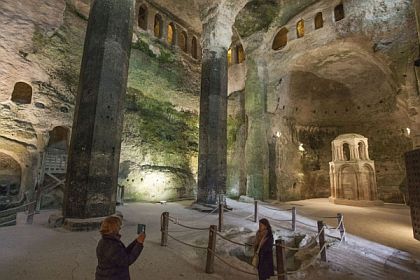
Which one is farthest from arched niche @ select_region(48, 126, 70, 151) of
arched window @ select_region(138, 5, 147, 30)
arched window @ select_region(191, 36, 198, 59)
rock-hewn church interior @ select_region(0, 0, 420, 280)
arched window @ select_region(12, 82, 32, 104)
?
arched window @ select_region(191, 36, 198, 59)

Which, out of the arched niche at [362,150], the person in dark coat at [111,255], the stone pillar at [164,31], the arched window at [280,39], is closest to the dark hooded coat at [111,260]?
the person in dark coat at [111,255]

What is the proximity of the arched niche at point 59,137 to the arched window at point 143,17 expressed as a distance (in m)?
8.49

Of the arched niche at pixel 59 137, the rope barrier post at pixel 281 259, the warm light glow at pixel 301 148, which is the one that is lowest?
the rope barrier post at pixel 281 259

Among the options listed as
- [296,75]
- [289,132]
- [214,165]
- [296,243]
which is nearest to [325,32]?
[296,75]

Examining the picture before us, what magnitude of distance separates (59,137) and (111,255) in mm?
10269

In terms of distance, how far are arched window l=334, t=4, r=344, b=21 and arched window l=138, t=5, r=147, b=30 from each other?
38.8 ft

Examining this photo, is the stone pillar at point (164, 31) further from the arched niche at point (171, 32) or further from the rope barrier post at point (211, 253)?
the rope barrier post at point (211, 253)

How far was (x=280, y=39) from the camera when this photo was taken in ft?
54.5

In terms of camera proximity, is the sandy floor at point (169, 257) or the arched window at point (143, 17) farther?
the arched window at point (143, 17)

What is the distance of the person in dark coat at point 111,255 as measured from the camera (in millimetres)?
2209

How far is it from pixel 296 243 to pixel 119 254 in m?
5.33

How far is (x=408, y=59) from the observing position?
34.5 feet

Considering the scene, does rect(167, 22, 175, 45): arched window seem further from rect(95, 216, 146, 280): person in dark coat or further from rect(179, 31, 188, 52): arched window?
rect(95, 216, 146, 280): person in dark coat

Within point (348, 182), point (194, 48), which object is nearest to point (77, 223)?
point (348, 182)
